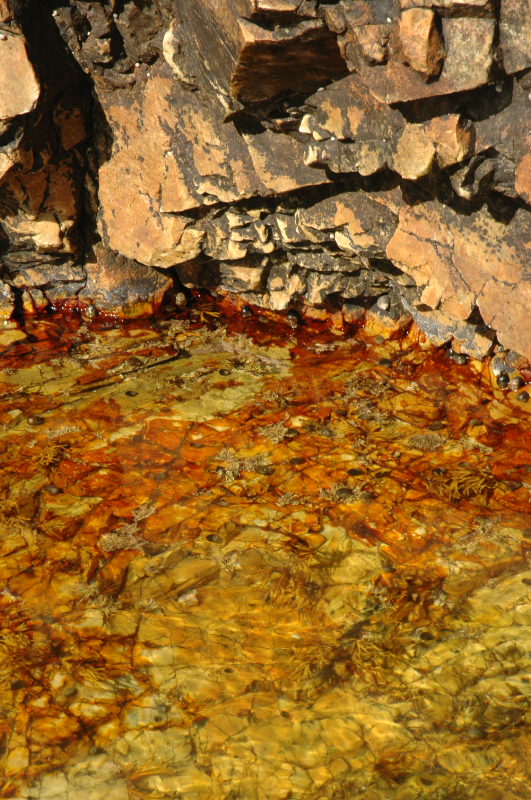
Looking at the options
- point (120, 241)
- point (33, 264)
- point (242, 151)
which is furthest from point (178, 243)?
point (33, 264)

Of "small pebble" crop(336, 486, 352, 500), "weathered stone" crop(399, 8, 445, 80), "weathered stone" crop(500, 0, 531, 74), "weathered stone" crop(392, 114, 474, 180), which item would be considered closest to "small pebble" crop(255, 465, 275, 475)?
"small pebble" crop(336, 486, 352, 500)

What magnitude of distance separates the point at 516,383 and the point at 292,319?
5.36 ft

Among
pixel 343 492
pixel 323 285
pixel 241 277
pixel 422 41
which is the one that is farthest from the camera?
pixel 241 277

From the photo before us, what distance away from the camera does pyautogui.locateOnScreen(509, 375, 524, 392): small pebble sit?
4012 millimetres

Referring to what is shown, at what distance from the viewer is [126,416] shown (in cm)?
408

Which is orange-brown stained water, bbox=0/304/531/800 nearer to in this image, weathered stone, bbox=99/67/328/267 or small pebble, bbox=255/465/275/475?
small pebble, bbox=255/465/275/475

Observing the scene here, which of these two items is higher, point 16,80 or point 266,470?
point 16,80

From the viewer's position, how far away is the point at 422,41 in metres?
2.63

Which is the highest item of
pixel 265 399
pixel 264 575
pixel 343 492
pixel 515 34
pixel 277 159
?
pixel 515 34

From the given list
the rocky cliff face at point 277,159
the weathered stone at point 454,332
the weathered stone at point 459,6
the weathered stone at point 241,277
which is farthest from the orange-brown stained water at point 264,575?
the weathered stone at point 459,6

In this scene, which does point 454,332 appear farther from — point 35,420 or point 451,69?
point 35,420

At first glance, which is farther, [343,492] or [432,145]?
[343,492]

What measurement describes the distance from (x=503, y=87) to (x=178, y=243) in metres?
2.39

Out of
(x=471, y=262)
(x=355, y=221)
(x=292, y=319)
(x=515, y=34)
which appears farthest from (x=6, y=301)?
(x=515, y=34)
